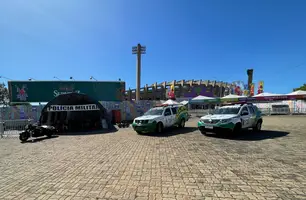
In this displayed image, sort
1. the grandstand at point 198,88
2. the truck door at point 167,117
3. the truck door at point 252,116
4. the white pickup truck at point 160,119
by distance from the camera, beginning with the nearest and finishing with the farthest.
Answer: the truck door at point 252,116
the white pickup truck at point 160,119
the truck door at point 167,117
the grandstand at point 198,88

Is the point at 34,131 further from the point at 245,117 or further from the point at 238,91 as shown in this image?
the point at 238,91

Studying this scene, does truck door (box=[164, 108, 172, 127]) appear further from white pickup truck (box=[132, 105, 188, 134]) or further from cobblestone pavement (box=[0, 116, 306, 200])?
cobblestone pavement (box=[0, 116, 306, 200])

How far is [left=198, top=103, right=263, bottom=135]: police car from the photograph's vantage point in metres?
8.45

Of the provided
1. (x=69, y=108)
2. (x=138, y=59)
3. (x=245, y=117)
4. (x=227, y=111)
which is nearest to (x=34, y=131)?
(x=69, y=108)

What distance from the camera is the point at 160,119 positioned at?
35.6 ft

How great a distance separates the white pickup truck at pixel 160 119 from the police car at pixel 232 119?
2.60 m

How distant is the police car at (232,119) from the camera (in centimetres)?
845

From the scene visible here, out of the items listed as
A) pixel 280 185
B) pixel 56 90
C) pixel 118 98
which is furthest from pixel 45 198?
pixel 56 90

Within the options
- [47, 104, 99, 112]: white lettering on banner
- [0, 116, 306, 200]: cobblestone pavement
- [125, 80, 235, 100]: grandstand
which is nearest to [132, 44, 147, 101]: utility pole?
[125, 80, 235, 100]: grandstand

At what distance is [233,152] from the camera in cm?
Result: 598

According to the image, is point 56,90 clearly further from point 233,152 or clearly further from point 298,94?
point 298,94

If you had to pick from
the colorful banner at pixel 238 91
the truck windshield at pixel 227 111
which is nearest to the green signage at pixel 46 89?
the truck windshield at pixel 227 111

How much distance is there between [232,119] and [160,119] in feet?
14.4

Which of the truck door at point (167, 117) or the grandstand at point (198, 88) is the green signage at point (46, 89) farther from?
the grandstand at point (198, 88)
